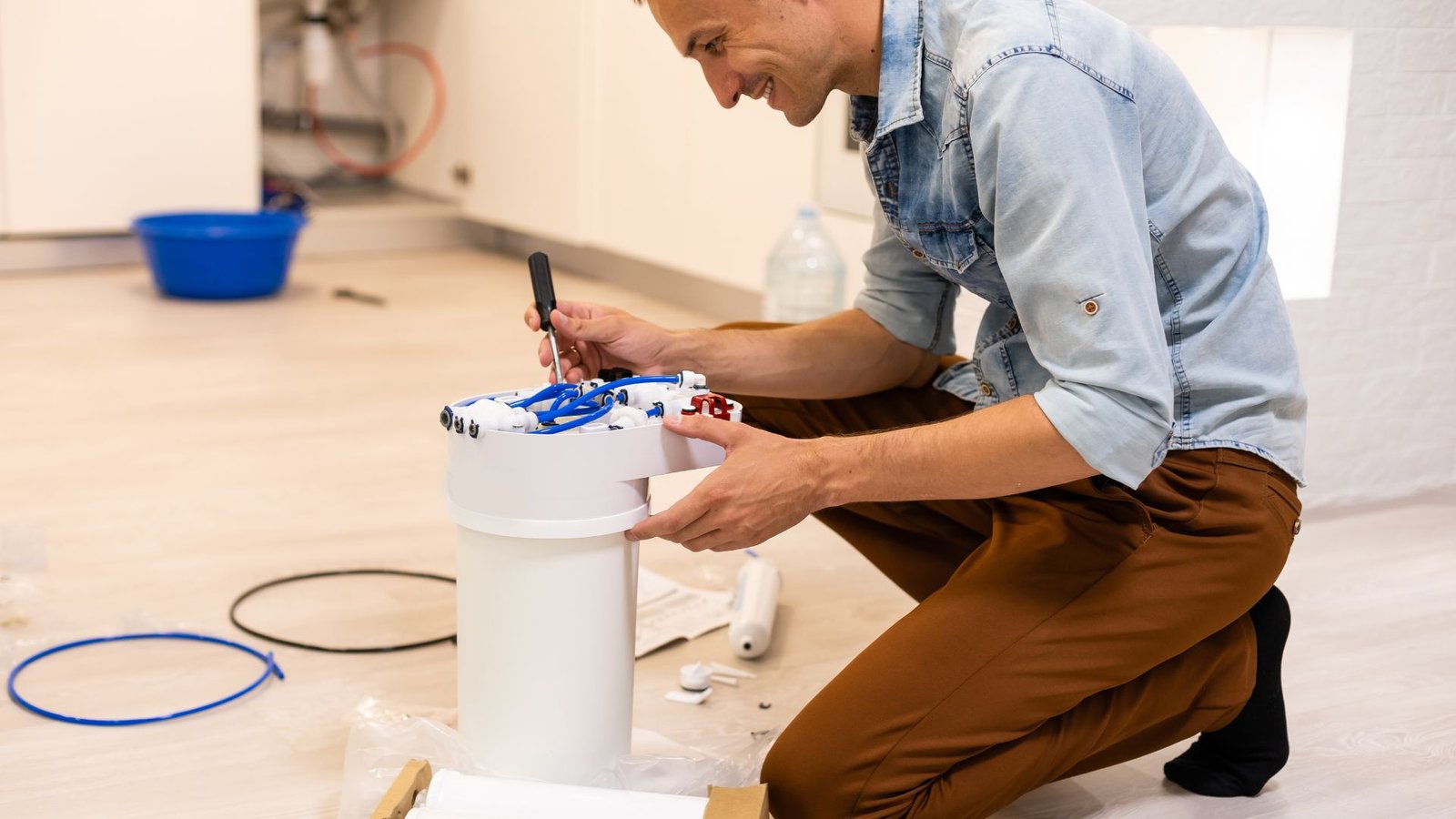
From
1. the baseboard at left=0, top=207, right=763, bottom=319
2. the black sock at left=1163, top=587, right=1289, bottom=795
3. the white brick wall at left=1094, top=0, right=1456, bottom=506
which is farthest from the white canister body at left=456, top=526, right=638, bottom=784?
the baseboard at left=0, top=207, right=763, bottom=319

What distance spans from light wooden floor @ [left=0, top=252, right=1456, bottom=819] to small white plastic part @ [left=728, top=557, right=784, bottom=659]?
3 centimetres

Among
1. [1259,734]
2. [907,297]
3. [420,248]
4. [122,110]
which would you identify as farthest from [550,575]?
[420,248]

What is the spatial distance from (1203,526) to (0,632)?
1307mm

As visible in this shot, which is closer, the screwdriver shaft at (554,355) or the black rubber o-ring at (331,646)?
the screwdriver shaft at (554,355)

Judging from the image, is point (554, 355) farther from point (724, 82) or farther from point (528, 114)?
point (528, 114)

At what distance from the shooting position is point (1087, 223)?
45.0 inches

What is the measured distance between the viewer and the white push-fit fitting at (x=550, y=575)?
1.26 meters

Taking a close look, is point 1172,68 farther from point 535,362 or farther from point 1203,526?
point 535,362

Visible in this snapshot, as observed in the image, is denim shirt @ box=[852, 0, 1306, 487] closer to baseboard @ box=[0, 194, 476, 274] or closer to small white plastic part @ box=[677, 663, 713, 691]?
small white plastic part @ box=[677, 663, 713, 691]

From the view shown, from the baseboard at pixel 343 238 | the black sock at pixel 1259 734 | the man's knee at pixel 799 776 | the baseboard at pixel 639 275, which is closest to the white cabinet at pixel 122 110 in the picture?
the baseboard at pixel 343 238

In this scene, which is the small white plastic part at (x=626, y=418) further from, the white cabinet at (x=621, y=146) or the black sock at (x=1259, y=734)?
the white cabinet at (x=621, y=146)

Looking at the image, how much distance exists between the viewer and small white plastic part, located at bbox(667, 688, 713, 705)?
1.65 meters

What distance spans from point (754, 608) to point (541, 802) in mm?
572

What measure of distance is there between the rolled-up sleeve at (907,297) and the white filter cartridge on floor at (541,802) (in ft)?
1.85
